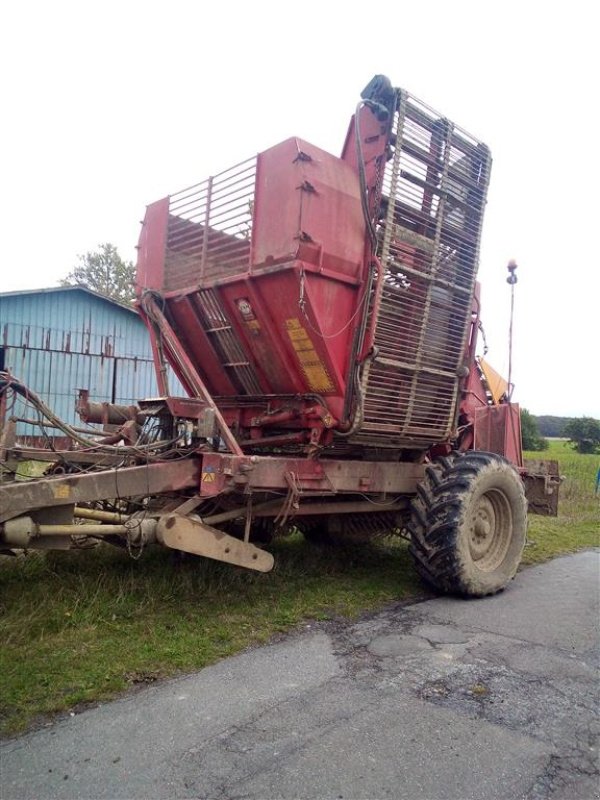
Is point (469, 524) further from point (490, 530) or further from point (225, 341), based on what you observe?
point (225, 341)

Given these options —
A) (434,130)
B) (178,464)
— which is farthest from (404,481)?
(434,130)

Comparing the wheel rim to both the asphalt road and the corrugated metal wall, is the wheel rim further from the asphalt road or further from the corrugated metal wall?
the corrugated metal wall

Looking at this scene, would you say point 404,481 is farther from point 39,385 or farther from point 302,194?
point 39,385

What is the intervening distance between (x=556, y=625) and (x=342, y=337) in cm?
301

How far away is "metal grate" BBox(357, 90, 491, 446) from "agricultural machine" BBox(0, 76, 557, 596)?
20mm

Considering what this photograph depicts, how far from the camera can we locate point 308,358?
5355 mm

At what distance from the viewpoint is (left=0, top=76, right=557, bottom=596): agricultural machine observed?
4828 mm

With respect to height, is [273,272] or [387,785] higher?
[273,272]

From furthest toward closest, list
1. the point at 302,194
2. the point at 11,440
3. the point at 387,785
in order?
1. the point at 302,194
2. the point at 11,440
3. the point at 387,785

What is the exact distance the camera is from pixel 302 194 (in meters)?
5.00

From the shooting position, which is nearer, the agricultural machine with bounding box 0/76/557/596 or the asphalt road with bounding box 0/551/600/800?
the asphalt road with bounding box 0/551/600/800

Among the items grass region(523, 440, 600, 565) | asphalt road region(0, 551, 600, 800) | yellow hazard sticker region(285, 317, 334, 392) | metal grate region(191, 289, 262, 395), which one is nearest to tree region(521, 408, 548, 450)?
grass region(523, 440, 600, 565)

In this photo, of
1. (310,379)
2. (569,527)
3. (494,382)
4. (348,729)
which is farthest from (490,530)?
(569,527)

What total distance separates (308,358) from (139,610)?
2.40 meters
